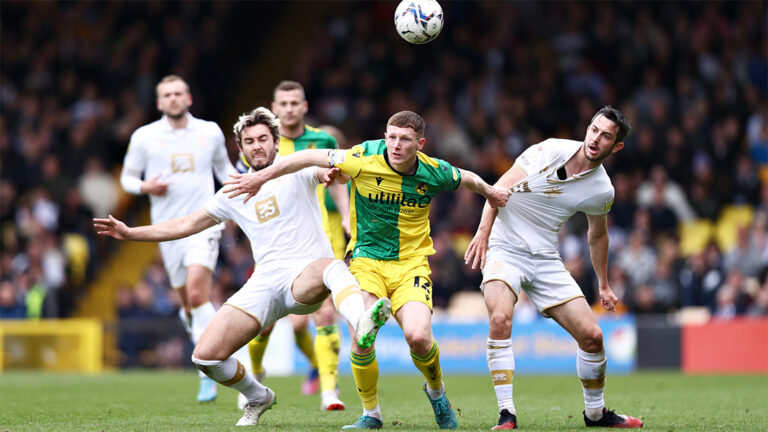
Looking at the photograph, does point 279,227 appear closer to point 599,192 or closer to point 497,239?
point 497,239

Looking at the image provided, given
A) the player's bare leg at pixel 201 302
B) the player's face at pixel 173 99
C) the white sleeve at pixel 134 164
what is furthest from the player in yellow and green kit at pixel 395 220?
the white sleeve at pixel 134 164

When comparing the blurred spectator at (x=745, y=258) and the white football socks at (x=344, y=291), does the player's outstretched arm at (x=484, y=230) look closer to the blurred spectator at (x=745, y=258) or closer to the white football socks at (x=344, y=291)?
the white football socks at (x=344, y=291)

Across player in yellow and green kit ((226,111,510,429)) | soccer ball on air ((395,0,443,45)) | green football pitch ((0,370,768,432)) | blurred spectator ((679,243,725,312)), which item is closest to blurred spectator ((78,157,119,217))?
green football pitch ((0,370,768,432))

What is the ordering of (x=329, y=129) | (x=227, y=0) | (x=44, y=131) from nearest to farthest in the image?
(x=329, y=129), (x=44, y=131), (x=227, y=0)

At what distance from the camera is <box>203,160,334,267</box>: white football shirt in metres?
8.15

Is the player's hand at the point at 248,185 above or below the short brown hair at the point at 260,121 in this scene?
below

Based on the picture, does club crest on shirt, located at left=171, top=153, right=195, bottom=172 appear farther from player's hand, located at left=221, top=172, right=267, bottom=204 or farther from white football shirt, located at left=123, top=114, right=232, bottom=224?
player's hand, located at left=221, top=172, right=267, bottom=204

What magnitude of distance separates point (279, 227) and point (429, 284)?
1209 mm

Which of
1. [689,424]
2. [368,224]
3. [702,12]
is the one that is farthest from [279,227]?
[702,12]

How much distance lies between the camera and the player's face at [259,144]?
320 inches

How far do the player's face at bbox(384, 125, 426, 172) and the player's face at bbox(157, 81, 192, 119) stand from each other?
369cm

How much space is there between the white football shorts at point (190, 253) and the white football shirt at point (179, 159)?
32 cm

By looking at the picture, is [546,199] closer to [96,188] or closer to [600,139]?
[600,139]

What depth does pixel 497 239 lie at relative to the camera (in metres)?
8.44
